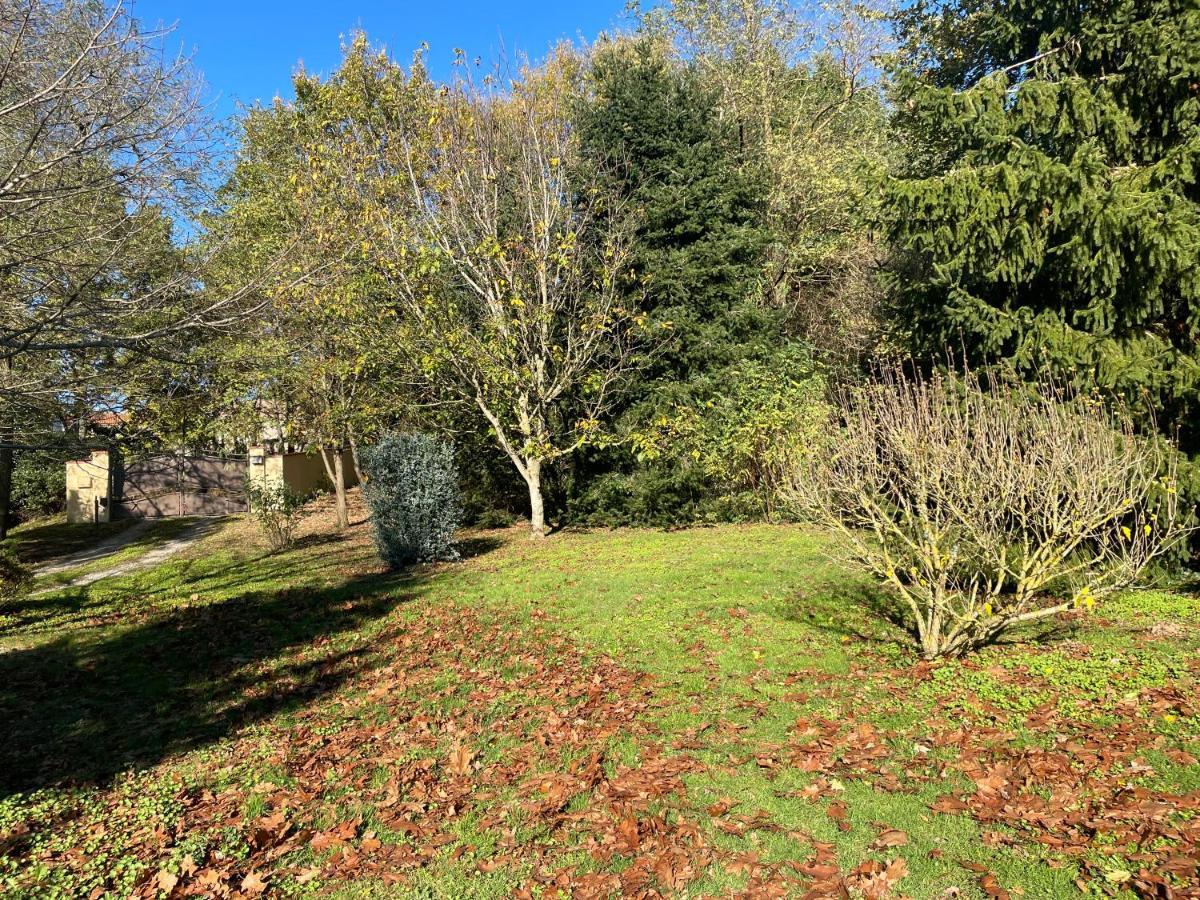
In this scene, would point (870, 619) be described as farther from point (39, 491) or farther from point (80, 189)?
point (39, 491)

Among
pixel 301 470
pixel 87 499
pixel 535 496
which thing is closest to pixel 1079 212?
pixel 535 496

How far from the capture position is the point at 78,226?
6.34 metres

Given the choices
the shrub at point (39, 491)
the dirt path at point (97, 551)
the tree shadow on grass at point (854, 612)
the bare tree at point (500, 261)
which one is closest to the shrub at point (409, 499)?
the bare tree at point (500, 261)

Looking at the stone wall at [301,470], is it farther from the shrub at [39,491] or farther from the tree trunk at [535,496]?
the tree trunk at [535,496]

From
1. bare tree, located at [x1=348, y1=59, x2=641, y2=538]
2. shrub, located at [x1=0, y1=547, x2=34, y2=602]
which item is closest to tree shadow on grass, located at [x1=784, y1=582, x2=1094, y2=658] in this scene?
bare tree, located at [x1=348, y1=59, x2=641, y2=538]

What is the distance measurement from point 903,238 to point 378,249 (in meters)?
7.99

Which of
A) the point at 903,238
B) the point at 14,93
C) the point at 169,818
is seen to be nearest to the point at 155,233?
the point at 14,93

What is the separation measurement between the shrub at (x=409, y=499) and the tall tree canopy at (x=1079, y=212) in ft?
22.4

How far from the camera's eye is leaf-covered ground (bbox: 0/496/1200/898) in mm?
3490

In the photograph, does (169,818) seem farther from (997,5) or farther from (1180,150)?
(997,5)

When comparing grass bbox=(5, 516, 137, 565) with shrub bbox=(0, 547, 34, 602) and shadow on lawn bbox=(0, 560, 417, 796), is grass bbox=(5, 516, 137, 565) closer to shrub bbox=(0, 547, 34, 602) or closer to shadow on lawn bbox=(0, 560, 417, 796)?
shrub bbox=(0, 547, 34, 602)

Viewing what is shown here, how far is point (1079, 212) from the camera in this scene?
8117mm

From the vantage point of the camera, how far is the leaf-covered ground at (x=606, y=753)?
3.49 m

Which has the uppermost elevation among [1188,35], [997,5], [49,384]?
[997,5]
